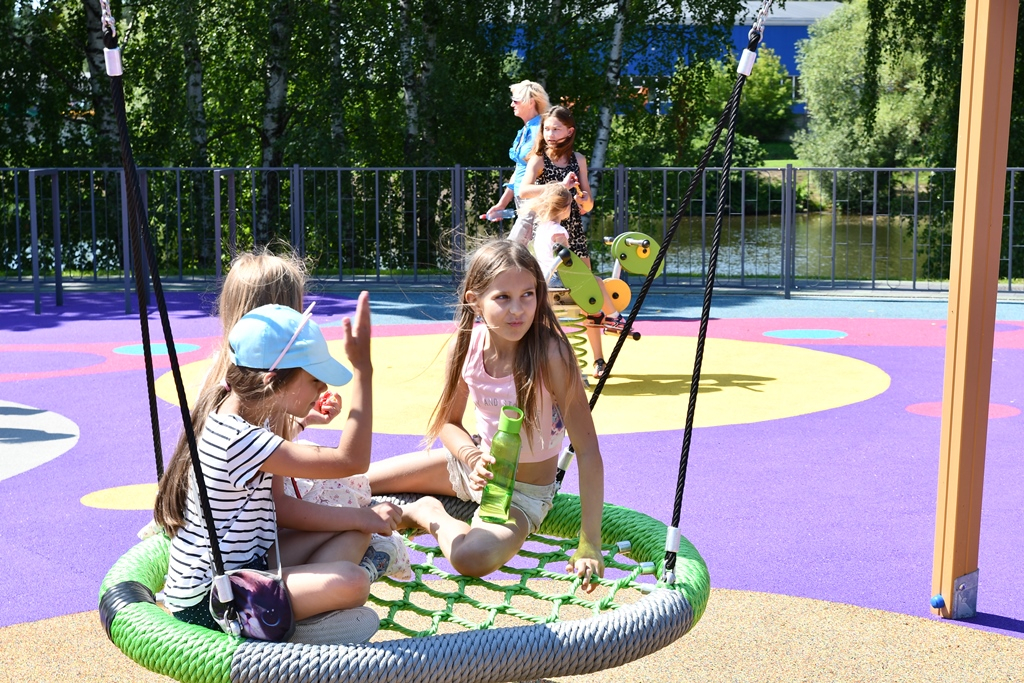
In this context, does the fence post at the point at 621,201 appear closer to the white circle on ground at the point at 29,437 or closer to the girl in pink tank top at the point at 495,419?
the white circle on ground at the point at 29,437

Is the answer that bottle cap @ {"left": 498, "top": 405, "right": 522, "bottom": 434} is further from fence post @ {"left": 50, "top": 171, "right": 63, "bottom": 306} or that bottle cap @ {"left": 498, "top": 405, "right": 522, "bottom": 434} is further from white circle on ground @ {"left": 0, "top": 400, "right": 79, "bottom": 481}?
fence post @ {"left": 50, "top": 171, "right": 63, "bottom": 306}

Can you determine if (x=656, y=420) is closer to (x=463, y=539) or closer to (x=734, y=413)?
(x=734, y=413)

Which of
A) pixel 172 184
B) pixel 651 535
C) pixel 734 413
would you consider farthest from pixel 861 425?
pixel 172 184

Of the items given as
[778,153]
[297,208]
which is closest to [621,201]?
[297,208]

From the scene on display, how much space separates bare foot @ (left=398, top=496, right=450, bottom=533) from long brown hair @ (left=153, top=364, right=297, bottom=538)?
28.3 inches

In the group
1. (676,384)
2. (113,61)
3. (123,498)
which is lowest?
(123,498)

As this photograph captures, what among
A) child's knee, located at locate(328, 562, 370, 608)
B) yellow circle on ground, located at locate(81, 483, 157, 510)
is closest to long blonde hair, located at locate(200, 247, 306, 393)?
child's knee, located at locate(328, 562, 370, 608)

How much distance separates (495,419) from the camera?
3318 millimetres

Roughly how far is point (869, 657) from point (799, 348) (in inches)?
222

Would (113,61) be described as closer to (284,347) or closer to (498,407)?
(284,347)

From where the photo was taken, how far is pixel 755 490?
4973 millimetres

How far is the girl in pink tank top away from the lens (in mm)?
2969

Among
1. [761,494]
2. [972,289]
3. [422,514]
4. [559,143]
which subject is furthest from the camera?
[559,143]

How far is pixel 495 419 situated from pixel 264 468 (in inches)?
38.0
